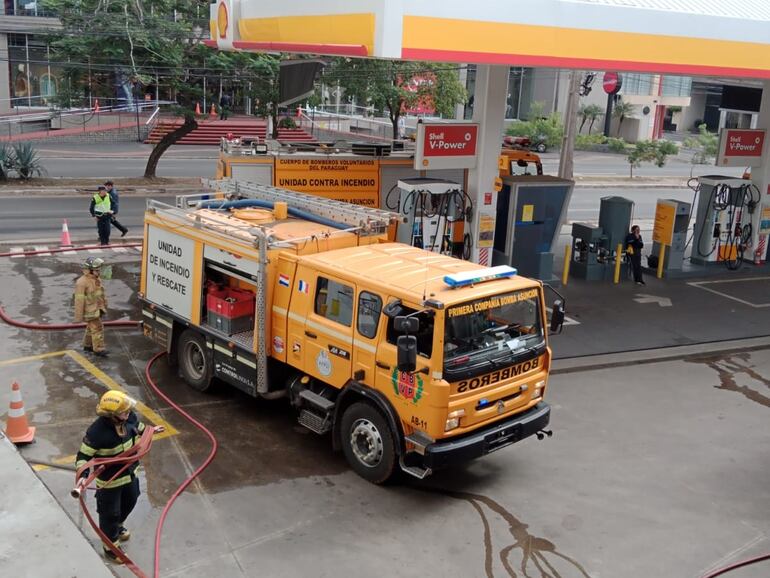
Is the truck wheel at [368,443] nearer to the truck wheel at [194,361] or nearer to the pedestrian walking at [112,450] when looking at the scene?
the pedestrian walking at [112,450]

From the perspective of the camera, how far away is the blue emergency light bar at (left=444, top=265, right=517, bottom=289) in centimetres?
805

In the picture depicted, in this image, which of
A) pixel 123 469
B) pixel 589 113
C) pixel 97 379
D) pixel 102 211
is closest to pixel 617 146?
pixel 589 113

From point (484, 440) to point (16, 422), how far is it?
5171mm

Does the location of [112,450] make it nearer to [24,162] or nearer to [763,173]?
[763,173]

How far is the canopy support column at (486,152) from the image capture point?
630 inches

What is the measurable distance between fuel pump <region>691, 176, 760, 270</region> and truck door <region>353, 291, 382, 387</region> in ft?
46.4

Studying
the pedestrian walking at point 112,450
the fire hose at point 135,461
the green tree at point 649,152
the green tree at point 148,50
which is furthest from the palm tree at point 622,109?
the pedestrian walking at point 112,450

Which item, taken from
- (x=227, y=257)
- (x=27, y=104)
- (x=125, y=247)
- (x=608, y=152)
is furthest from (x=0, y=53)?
(x=227, y=257)

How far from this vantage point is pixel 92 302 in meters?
11.5

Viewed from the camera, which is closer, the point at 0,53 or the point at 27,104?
the point at 0,53

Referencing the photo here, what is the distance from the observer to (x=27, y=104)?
163ft

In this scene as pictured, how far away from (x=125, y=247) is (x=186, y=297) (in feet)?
30.5

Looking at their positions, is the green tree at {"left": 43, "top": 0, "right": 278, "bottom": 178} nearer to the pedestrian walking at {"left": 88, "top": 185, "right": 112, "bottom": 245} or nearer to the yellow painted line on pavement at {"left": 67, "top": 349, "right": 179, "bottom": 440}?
the pedestrian walking at {"left": 88, "top": 185, "right": 112, "bottom": 245}

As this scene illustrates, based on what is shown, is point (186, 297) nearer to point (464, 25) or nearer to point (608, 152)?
point (464, 25)
